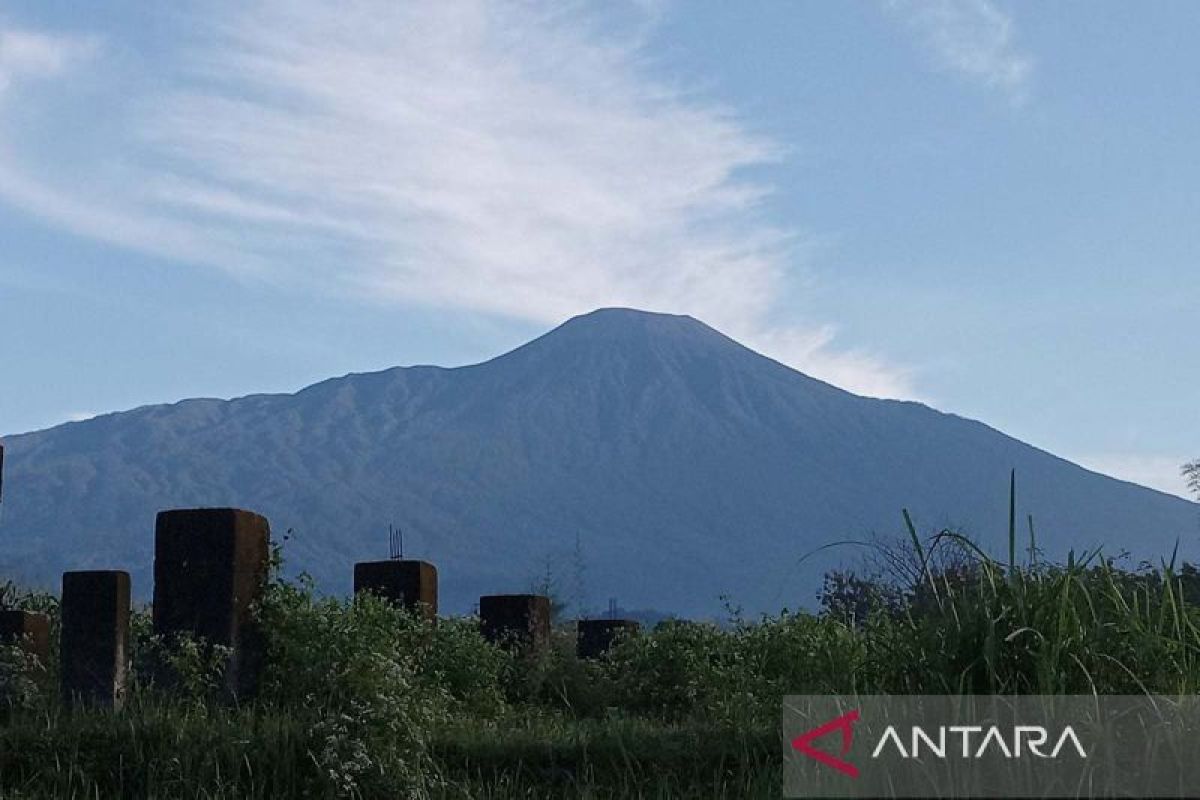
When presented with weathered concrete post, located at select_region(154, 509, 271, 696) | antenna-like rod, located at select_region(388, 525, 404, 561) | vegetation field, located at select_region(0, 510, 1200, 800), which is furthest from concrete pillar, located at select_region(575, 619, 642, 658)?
weathered concrete post, located at select_region(154, 509, 271, 696)

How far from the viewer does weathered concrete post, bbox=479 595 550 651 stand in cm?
1636

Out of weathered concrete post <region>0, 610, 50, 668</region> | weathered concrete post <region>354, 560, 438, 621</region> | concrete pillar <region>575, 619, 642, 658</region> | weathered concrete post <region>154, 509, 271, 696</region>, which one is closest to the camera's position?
weathered concrete post <region>154, 509, 271, 696</region>

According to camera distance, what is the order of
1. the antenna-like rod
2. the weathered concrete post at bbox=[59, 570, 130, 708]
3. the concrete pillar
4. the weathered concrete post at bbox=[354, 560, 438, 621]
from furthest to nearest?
the antenna-like rod, the concrete pillar, the weathered concrete post at bbox=[354, 560, 438, 621], the weathered concrete post at bbox=[59, 570, 130, 708]

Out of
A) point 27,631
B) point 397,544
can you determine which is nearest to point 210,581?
point 27,631

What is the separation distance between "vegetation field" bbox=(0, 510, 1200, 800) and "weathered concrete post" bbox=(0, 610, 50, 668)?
0.26m

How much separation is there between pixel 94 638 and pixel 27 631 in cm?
180

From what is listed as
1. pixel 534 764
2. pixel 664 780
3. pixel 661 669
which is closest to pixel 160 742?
pixel 534 764

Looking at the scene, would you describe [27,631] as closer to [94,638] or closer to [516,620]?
[94,638]

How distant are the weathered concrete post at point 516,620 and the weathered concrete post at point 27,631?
14.7ft

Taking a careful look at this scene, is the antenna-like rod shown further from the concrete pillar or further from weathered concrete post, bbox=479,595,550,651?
the concrete pillar

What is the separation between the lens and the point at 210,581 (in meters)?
11.5

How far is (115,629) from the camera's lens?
11.7 m

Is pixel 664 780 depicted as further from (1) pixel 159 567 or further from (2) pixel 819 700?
(1) pixel 159 567

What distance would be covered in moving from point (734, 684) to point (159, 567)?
5.18 metres
